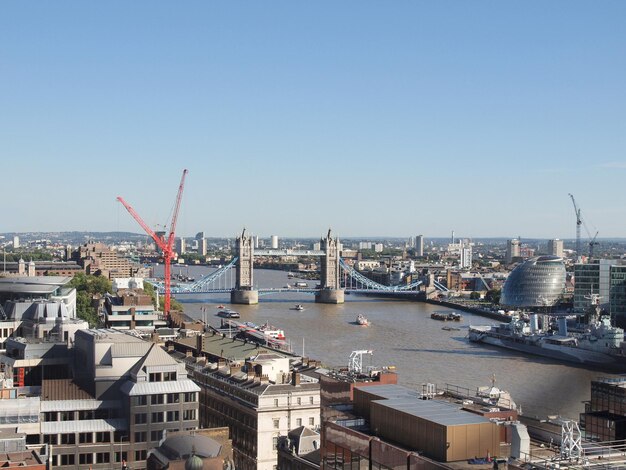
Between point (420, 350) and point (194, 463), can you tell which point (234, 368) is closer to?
point (194, 463)

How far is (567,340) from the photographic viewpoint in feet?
157

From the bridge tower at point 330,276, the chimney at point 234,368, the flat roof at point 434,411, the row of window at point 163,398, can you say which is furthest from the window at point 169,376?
the bridge tower at point 330,276

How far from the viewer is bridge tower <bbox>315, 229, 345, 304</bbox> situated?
80.1 m

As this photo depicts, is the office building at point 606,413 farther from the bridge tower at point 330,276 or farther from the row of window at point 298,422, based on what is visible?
the bridge tower at point 330,276

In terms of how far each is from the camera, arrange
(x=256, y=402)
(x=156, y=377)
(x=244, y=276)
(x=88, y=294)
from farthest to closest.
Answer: (x=244, y=276) → (x=88, y=294) → (x=256, y=402) → (x=156, y=377)

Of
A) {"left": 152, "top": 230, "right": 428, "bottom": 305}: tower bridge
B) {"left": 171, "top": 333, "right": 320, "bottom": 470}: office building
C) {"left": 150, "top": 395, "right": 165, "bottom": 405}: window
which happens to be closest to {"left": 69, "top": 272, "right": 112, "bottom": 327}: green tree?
{"left": 171, "top": 333, "right": 320, "bottom": 470}: office building

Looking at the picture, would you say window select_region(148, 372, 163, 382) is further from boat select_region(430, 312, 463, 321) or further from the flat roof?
boat select_region(430, 312, 463, 321)

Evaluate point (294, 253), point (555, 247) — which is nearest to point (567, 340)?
point (294, 253)

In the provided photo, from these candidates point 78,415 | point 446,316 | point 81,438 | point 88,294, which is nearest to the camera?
point 81,438

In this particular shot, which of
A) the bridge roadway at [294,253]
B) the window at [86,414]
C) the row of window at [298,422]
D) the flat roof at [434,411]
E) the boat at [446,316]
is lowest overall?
the boat at [446,316]

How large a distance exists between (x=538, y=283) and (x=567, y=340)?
23738mm

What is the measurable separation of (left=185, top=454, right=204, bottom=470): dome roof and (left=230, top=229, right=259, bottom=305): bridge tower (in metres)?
61.1

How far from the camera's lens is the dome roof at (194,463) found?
15.2 metres

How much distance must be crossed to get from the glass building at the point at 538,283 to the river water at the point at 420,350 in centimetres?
352
